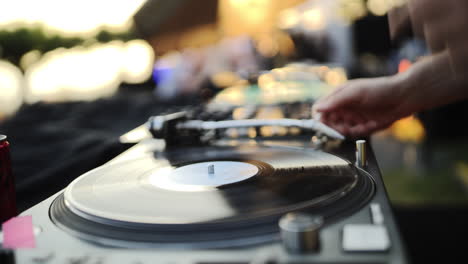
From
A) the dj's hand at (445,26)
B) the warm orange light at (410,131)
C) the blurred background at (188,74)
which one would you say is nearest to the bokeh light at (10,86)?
the blurred background at (188,74)

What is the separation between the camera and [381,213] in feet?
1.79

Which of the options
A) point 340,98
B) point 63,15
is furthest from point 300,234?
point 63,15

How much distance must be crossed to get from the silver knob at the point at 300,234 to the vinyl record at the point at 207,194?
48mm

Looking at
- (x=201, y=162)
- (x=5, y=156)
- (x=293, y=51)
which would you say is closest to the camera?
(x=5, y=156)

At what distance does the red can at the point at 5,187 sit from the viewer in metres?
0.64

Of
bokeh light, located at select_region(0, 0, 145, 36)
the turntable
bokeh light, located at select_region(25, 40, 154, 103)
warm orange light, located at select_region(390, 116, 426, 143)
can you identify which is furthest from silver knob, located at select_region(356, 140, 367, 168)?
warm orange light, located at select_region(390, 116, 426, 143)

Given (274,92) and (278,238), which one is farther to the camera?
(274,92)

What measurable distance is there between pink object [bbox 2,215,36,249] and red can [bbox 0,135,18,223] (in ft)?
0.23

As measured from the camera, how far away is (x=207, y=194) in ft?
2.07

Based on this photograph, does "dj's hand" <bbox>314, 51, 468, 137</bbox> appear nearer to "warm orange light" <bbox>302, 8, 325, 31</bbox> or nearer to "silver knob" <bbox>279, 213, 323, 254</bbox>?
"silver knob" <bbox>279, 213, 323, 254</bbox>

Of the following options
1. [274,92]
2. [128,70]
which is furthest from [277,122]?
[128,70]

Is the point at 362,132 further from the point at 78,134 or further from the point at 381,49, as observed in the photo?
the point at 381,49

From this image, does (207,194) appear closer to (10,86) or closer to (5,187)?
(5,187)

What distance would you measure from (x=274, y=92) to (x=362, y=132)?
2.94 feet
